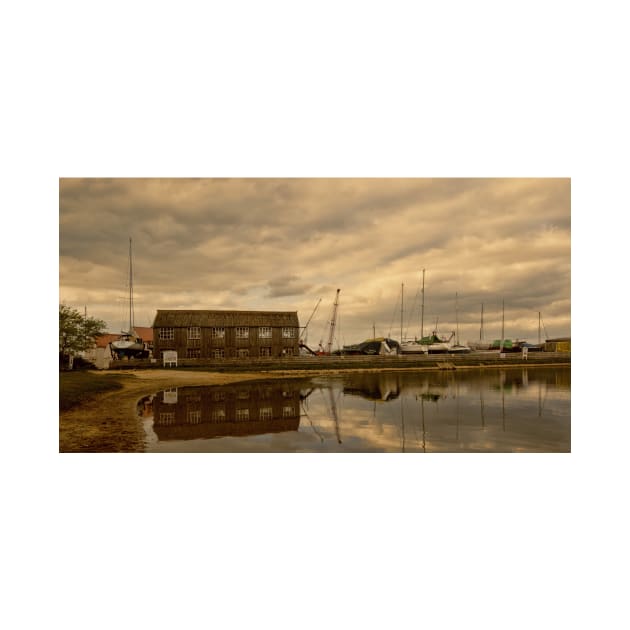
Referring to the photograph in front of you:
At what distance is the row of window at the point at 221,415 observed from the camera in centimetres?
1277

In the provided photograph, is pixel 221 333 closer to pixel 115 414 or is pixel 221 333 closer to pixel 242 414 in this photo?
pixel 242 414

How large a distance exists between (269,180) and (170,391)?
37.0 feet

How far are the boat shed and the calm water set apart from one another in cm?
1069

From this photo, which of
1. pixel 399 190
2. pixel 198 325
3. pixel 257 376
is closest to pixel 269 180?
pixel 399 190

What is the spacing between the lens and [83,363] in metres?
21.7

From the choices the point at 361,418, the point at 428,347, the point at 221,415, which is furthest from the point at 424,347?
the point at 221,415

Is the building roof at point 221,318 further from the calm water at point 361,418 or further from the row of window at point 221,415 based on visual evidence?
the row of window at point 221,415

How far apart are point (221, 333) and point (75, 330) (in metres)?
15.4

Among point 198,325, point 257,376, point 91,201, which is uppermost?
point 91,201

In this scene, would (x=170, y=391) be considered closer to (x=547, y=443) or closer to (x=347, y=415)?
(x=347, y=415)

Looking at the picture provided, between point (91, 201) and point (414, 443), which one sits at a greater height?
point (91, 201)

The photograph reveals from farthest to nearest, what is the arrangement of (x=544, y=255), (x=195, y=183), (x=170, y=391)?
1. (x=170, y=391)
2. (x=544, y=255)
3. (x=195, y=183)

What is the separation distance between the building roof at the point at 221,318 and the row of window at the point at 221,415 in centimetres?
1579

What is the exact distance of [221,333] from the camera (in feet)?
100
